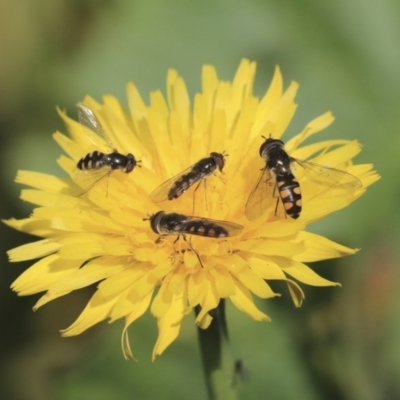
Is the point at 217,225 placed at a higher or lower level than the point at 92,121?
lower

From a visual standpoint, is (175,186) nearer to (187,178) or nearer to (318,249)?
(187,178)

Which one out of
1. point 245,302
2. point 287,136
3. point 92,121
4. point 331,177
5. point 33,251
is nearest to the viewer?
point 245,302

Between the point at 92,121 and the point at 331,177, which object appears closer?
the point at 331,177

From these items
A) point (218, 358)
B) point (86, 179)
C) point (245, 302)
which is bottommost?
point (218, 358)

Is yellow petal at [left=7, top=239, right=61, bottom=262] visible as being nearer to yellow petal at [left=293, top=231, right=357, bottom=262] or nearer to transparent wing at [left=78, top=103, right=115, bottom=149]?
transparent wing at [left=78, top=103, right=115, bottom=149]

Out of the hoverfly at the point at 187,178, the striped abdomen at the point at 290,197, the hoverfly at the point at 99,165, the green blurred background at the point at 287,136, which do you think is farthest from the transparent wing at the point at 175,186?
the green blurred background at the point at 287,136

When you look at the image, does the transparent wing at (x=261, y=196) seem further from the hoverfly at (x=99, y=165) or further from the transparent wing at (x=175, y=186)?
the hoverfly at (x=99, y=165)

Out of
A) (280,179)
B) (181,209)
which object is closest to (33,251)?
(181,209)

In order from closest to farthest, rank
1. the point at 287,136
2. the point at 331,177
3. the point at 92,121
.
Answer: the point at 331,177 → the point at 92,121 → the point at 287,136
